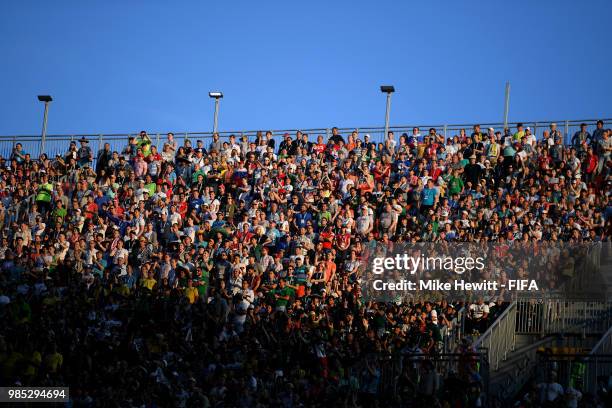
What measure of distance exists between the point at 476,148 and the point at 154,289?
10018mm

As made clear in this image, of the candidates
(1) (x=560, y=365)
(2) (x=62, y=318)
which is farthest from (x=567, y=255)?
(2) (x=62, y=318)

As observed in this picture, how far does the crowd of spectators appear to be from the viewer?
23703 millimetres

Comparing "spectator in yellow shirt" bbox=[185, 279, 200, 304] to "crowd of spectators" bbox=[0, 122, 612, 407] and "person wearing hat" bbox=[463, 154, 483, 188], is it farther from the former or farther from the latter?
"person wearing hat" bbox=[463, 154, 483, 188]

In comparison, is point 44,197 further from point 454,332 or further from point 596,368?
point 596,368

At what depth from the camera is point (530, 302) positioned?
82.6 feet

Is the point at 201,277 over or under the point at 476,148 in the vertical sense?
under

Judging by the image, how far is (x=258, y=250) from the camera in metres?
29.0

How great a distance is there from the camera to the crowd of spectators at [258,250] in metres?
23.7

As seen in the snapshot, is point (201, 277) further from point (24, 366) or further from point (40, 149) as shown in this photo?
point (40, 149)

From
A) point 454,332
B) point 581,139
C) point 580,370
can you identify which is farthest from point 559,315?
point 581,139

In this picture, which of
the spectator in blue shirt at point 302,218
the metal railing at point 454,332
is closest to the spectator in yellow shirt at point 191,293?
the spectator in blue shirt at point 302,218

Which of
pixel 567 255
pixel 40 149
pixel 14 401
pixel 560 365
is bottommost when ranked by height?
pixel 14 401


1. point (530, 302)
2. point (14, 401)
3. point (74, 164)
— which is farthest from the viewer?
point (74, 164)

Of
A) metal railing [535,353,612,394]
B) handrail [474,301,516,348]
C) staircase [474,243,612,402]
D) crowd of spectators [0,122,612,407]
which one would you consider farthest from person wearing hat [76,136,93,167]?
metal railing [535,353,612,394]
